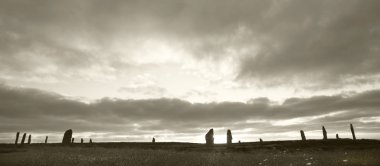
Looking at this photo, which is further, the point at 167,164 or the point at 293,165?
the point at 167,164

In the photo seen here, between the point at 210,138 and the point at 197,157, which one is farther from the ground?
the point at 210,138

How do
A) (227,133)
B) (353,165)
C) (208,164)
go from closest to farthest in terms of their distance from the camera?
(353,165) → (208,164) → (227,133)

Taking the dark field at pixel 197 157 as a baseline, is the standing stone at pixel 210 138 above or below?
above

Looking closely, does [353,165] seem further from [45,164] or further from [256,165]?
[45,164]

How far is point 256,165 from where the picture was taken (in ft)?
48.6

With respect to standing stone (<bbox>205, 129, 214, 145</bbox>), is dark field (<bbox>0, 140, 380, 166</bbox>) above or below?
below

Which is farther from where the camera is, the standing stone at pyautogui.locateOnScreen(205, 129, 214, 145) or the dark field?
the standing stone at pyautogui.locateOnScreen(205, 129, 214, 145)

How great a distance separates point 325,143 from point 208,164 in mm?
25613

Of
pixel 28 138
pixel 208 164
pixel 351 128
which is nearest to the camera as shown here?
pixel 208 164

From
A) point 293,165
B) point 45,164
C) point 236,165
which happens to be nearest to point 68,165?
point 45,164

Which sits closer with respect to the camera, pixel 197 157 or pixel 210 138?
pixel 197 157

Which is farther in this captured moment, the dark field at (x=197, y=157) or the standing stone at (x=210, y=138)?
the standing stone at (x=210, y=138)

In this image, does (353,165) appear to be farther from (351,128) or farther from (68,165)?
(351,128)

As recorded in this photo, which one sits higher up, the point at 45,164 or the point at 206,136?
the point at 206,136
